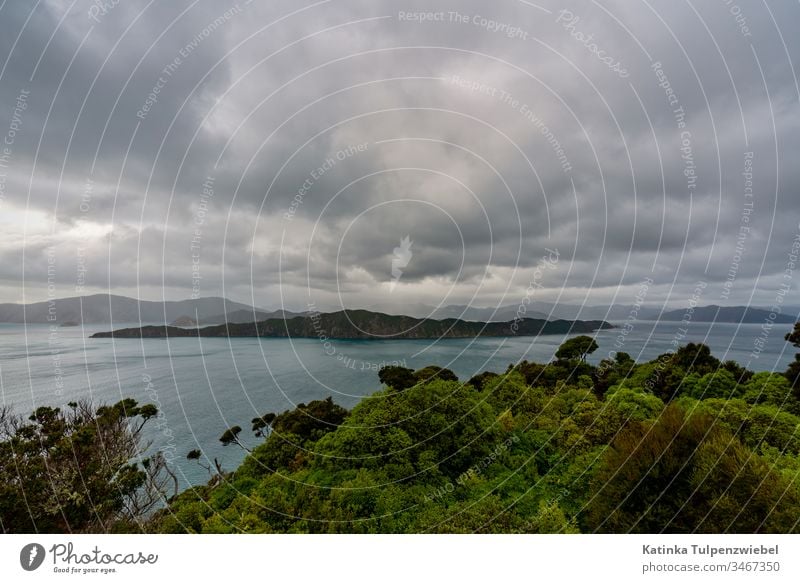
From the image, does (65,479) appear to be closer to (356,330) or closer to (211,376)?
(211,376)

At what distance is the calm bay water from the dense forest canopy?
9571mm

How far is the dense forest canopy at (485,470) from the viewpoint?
12.7 meters

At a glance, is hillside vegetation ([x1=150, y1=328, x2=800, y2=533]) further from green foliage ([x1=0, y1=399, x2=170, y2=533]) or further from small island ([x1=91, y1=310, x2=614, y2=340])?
small island ([x1=91, y1=310, x2=614, y2=340])

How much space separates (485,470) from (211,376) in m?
84.0

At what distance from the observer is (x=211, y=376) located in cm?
8525

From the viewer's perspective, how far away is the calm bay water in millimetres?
53844

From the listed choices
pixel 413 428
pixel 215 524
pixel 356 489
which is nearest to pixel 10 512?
pixel 215 524

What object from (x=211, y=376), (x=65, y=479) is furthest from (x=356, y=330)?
(x=65, y=479)

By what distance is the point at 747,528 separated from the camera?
11.7m

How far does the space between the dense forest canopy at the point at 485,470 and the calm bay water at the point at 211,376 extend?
9.57 m

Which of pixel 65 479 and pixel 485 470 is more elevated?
pixel 485 470

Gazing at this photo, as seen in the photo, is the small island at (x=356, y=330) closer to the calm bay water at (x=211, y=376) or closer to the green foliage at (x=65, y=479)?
the calm bay water at (x=211, y=376)

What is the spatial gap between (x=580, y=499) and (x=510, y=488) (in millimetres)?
2952

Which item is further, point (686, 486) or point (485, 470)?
point (485, 470)
